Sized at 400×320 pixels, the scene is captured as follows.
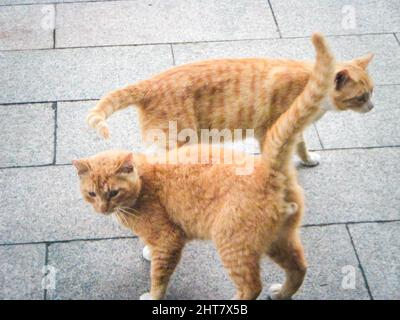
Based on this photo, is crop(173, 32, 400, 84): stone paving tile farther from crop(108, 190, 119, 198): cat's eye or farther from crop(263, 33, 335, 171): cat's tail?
crop(263, 33, 335, 171): cat's tail

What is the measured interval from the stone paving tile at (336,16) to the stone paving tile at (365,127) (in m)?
0.92

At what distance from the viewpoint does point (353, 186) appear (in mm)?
4012

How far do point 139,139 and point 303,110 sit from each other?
1.95 meters

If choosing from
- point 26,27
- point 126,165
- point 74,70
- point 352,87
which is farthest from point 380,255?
point 26,27

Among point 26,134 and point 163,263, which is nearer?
point 163,263

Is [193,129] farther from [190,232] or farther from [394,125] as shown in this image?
[394,125]

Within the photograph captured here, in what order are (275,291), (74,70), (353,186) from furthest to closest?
(74,70) < (353,186) < (275,291)

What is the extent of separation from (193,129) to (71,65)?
173 centimetres

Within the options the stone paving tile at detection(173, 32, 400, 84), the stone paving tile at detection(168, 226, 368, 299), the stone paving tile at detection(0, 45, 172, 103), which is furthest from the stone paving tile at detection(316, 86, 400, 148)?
the stone paving tile at detection(0, 45, 172, 103)

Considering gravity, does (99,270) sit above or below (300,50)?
below

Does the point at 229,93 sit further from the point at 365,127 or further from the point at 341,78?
the point at 365,127

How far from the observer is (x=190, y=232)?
126 inches

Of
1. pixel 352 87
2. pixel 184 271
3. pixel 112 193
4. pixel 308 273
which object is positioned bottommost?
pixel 308 273

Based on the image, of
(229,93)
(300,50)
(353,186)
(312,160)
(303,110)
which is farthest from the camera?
(300,50)
